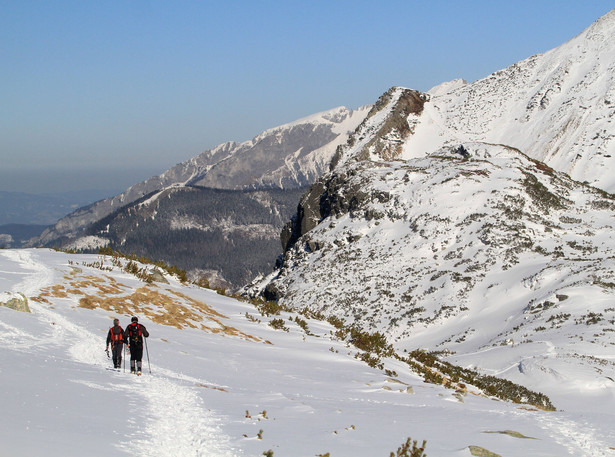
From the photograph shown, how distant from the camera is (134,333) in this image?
42.3ft

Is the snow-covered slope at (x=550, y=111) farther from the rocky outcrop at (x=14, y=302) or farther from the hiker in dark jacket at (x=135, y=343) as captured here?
the rocky outcrop at (x=14, y=302)

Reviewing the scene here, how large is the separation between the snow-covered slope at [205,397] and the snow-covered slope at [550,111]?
79268 millimetres

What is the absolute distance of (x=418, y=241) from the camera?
186ft

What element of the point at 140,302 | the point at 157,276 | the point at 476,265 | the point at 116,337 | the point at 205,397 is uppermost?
the point at 476,265

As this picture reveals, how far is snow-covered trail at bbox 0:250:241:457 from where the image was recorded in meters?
7.41

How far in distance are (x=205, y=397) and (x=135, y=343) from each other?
2859 millimetres

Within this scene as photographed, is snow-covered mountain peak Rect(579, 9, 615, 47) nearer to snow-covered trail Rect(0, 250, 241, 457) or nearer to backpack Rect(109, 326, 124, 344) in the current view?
backpack Rect(109, 326, 124, 344)

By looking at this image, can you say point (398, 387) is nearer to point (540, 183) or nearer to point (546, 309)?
point (546, 309)

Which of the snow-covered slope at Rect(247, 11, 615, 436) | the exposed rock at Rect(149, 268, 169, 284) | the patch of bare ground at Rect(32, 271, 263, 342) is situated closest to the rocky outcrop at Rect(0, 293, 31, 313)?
the patch of bare ground at Rect(32, 271, 263, 342)

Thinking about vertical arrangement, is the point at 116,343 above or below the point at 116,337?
below

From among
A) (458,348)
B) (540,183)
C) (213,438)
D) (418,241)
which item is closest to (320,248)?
(418,241)

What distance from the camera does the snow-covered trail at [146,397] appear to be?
7410 mm

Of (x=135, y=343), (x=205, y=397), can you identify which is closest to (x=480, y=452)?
(x=205, y=397)

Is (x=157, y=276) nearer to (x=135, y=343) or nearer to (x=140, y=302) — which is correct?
(x=140, y=302)
